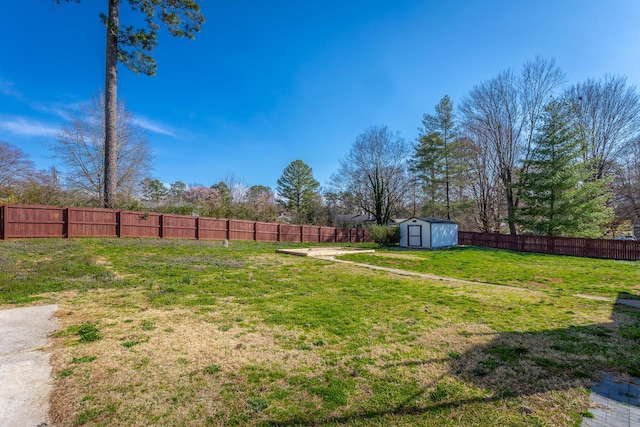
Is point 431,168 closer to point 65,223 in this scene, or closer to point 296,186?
point 296,186

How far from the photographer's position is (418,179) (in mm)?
31891

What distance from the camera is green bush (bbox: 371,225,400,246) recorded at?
23.2 metres

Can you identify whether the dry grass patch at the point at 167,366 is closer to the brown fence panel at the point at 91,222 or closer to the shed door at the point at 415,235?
the brown fence panel at the point at 91,222

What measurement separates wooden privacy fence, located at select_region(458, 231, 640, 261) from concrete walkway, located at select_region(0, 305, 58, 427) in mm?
24911

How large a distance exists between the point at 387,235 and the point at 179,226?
14.9 m

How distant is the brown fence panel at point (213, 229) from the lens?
1736 centimetres

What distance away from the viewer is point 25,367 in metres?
2.85

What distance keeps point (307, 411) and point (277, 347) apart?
4.24ft

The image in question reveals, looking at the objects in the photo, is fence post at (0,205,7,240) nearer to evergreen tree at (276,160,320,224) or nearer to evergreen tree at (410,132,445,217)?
evergreen tree at (410,132,445,217)

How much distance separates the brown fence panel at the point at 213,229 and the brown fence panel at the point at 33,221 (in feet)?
20.4

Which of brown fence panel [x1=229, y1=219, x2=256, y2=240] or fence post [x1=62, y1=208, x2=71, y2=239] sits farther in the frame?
brown fence panel [x1=229, y1=219, x2=256, y2=240]

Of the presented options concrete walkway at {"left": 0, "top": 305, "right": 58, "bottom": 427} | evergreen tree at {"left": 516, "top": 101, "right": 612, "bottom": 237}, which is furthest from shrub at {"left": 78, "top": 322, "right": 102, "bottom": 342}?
evergreen tree at {"left": 516, "top": 101, "right": 612, "bottom": 237}

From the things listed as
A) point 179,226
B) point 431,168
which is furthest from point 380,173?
point 179,226

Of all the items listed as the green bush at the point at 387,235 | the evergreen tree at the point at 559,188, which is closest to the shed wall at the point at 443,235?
the green bush at the point at 387,235
